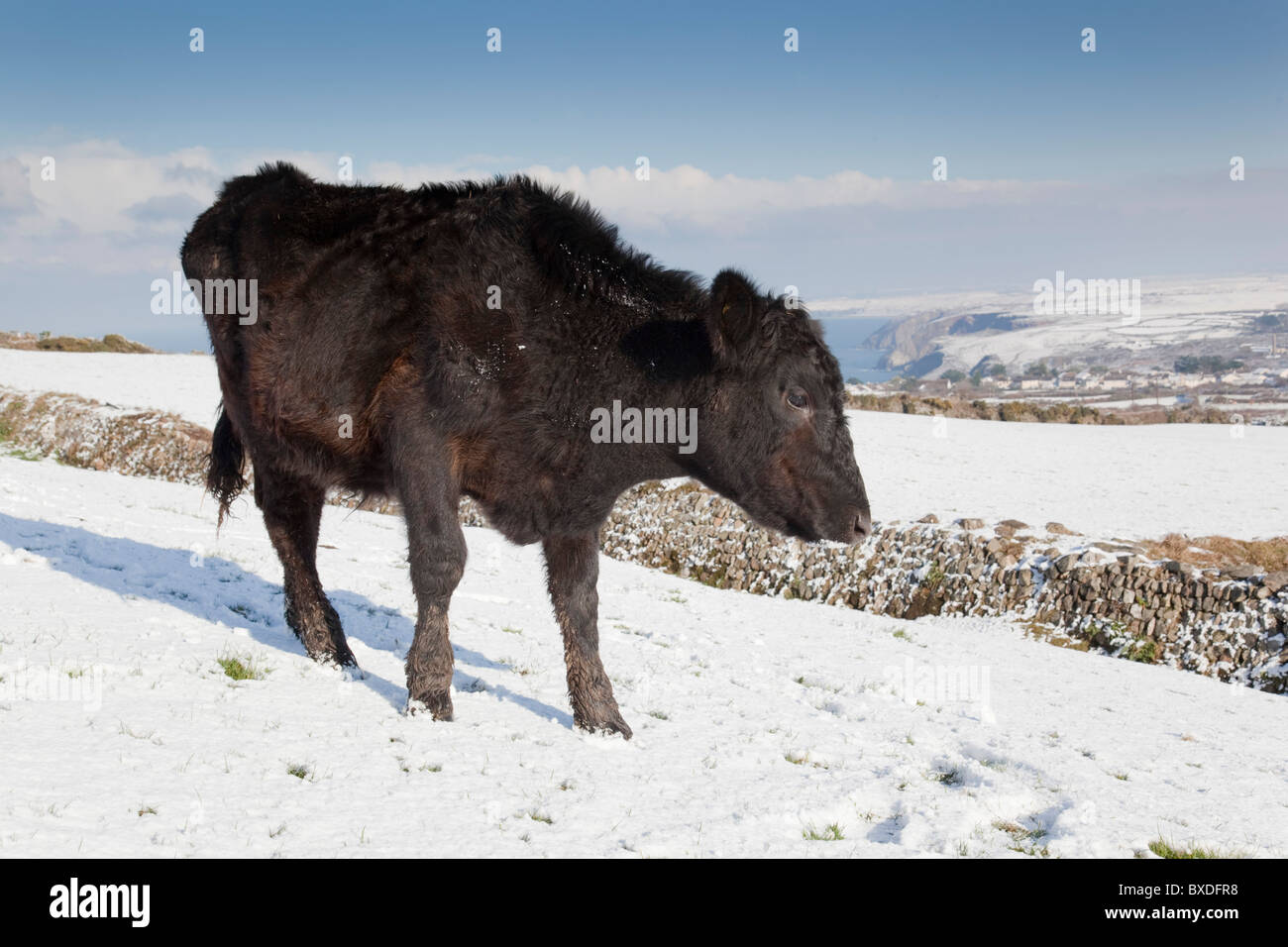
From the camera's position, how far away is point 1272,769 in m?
8.56

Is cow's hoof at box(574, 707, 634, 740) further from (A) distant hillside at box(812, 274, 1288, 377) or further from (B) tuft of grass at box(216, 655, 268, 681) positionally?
(A) distant hillside at box(812, 274, 1288, 377)

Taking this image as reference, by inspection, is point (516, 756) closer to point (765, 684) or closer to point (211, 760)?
point (211, 760)

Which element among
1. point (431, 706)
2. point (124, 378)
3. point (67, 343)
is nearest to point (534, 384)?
point (431, 706)

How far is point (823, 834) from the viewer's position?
5.24 meters

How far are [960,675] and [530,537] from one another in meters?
6.86

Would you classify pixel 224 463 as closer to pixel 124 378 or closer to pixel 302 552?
pixel 302 552

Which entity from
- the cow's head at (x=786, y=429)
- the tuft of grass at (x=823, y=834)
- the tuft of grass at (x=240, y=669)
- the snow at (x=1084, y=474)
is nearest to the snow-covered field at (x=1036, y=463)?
the snow at (x=1084, y=474)

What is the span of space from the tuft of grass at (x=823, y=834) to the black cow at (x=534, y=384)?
1.96 meters

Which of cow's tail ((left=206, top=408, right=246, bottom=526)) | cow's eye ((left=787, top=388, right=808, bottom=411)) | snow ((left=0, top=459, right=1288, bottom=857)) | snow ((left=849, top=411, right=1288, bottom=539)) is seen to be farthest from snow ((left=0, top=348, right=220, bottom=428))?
cow's eye ((left=787, top=388, right=808, bottom=411))

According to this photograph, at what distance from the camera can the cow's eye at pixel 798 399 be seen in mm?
6359

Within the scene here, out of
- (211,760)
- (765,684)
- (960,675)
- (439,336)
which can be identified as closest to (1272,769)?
(960,675)
